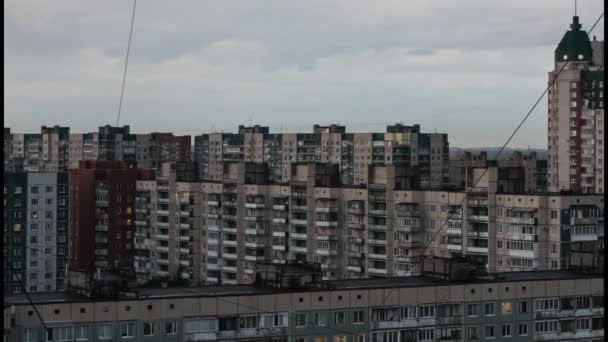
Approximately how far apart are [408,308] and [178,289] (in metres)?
2.25

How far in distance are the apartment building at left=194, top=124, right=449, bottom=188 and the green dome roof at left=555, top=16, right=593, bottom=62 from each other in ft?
19.3

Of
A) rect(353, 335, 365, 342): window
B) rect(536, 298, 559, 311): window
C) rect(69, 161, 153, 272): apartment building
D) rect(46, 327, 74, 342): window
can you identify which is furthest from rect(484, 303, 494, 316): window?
rect(69, 161, 153, 272): apartment building

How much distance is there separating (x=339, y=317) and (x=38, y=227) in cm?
1658

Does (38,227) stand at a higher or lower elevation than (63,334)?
higher

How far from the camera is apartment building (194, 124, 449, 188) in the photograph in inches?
1727

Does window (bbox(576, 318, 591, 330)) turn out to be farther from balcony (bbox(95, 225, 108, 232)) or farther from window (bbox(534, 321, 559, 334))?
balcony (bbox(95, 225, 108, 232))

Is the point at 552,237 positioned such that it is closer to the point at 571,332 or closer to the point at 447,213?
the point at 447,213

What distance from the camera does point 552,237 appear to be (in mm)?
20203

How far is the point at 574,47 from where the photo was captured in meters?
38.7

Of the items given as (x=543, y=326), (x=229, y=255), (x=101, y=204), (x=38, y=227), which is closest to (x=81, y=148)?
(x=101, y=204)

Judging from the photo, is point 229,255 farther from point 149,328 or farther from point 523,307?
point 149,328

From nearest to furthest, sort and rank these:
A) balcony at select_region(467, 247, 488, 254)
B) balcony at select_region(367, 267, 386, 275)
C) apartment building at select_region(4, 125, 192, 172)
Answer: balcony at select_region(467, 247, 488, 254) → balcony at select_region(367, 267, 386, 275) → apartment building at select_region(4, 125, 192, 172)

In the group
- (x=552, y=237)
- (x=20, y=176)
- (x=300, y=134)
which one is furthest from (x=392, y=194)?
(x=300, y=134)

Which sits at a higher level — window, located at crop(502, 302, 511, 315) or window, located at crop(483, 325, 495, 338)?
window, located at crop(502, 302, 511, 315)
